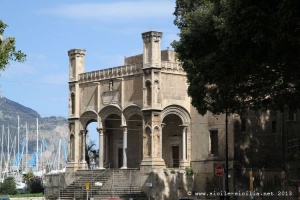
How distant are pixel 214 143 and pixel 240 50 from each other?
25.1 meters

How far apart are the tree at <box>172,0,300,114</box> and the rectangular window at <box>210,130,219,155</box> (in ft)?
44.4

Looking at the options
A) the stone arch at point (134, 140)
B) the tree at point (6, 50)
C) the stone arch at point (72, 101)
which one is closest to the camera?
the tree at point (6, 50)

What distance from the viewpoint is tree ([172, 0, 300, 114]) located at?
85.0ft

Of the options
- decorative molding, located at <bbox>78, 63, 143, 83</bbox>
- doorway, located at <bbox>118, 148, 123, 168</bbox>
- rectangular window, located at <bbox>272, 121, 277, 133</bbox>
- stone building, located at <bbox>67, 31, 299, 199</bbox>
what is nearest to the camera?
stone building, located at <bbox>67, 31, 299, 199</bbox>

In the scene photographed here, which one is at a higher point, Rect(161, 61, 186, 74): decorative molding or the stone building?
Rect(161, 61, 186, 74): decorative molding

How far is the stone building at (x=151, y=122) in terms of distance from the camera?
52.6 meters

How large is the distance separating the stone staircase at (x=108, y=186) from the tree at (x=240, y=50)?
15.8 m

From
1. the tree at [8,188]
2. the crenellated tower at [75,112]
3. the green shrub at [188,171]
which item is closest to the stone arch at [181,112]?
the green shrub at [188,171]

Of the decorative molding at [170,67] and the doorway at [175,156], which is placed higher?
the decorative molding at [170,67]

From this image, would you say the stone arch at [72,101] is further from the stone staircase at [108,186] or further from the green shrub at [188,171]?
the green shrub at [188,171]

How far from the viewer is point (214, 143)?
174ft

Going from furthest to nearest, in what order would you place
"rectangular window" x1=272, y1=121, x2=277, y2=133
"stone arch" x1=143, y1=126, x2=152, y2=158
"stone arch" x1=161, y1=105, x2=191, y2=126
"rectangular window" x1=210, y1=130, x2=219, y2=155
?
"stone arch" x1=161, y1=105, x2=191, y2=126 < "rectangular window" x1=272, y1=121, x2=277, y2=133 < "stone arch" x1=143, y1=126, x2=152, y2=158 < "rectangular window" x1=210, y1=130, x2=219, y2=155

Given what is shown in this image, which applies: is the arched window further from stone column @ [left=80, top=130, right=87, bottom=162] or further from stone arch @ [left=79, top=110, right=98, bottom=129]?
stone column @ [left=80, top=130, right=87, bottom=162]

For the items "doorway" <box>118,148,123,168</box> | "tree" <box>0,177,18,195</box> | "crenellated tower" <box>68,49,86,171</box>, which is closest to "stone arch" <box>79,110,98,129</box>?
"crenellated tower" <box>68,49,86,171</box>
